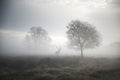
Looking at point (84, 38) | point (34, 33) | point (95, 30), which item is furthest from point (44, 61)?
point (34, 33)

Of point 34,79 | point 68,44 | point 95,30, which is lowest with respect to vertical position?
point 34,79

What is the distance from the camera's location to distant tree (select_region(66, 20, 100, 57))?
98.5ft

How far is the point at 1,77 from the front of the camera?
1212 centimetres

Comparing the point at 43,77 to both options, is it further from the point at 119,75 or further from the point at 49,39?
the point at 49,39

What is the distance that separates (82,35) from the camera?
3002cm

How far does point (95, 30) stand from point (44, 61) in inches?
597

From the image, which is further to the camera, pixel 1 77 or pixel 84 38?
pixel 84 38

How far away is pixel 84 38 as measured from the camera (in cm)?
3050

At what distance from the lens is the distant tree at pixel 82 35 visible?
3003 cm

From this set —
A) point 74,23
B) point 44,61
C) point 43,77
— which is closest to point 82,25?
point 74,23

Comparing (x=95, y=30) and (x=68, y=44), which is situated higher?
(x=95, y=30)

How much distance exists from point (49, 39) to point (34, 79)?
97.0 ft

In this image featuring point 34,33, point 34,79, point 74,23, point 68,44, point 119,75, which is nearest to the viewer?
point 34,79

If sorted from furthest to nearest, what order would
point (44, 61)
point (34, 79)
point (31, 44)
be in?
point (31, 44) → point (44, 61) → point (34, 79)
